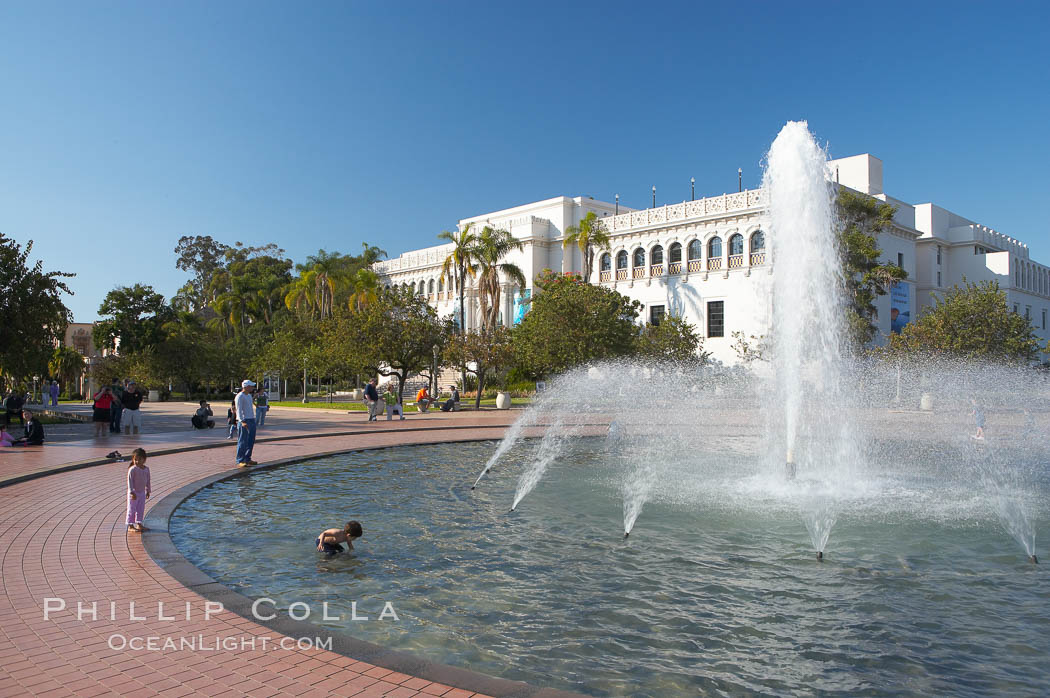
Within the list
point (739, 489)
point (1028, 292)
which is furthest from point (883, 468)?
point (1028, 292)

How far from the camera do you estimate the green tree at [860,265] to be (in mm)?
41438

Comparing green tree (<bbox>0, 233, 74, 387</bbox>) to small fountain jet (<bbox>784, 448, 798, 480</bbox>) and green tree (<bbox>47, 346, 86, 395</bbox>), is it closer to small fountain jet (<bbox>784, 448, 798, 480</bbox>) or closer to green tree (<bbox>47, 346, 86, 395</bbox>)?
small fountain jet (<bbox>784, 448, 798, 480</bbox>)

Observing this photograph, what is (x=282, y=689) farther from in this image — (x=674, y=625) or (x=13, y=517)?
(x=13, y=517)

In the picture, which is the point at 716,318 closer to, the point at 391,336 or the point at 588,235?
the point at 588,235

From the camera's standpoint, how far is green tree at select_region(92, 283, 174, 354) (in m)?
55.3

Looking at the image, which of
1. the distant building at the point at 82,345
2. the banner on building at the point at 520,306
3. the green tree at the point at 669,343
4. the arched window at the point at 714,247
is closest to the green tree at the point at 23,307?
the green tree at the point at 669,343

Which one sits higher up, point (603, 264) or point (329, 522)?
point (603, 264)

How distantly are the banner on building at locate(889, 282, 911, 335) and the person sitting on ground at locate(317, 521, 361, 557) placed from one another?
48048 mm

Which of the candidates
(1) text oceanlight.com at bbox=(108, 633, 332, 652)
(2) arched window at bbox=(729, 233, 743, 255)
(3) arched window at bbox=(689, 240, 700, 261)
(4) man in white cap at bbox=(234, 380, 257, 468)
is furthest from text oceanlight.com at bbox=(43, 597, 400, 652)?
(3) arched window at bbox=(689, 240, 700, 261)

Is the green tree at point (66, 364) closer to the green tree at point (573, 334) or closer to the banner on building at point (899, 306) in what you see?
the green tree at point (573, 334)

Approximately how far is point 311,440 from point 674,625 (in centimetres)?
1645

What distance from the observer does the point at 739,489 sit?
40.4 feet

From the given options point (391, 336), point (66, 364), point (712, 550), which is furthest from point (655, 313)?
point (66, 364)

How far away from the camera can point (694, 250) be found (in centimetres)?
5122
